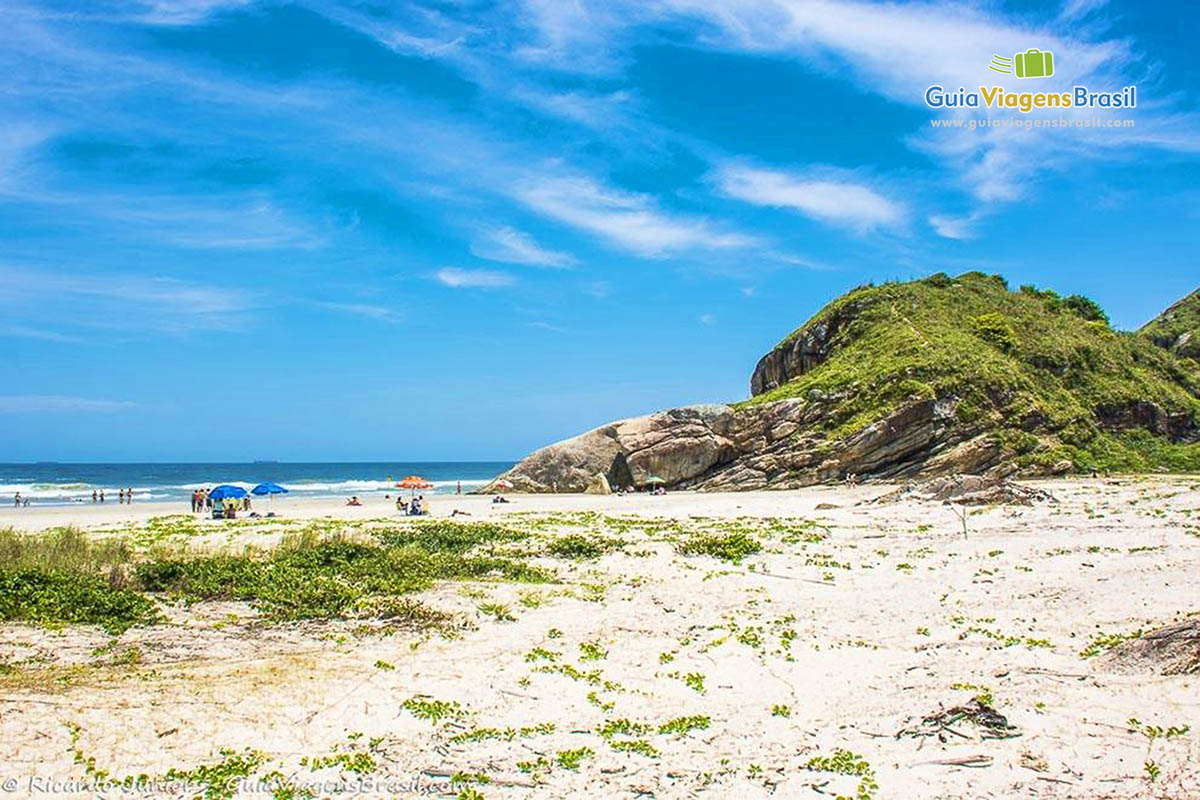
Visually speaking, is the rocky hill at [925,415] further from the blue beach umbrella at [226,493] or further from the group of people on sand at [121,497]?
the group of people on sand at [121,497]

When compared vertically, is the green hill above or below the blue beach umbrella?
above

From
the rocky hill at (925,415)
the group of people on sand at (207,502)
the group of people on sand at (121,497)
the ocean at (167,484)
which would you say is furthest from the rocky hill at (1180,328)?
the group of people on sand at (121,497)

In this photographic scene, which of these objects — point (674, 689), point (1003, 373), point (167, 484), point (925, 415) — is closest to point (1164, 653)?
point (674, 689)

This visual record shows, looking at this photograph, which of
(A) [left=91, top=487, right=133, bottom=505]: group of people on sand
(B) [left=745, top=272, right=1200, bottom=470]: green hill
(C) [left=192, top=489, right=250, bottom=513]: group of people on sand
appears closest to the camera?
(C) [left=192, top=489, right=250, bottom=513]: group of people on sand

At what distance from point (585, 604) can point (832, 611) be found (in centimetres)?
451

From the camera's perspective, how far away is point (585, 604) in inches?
572

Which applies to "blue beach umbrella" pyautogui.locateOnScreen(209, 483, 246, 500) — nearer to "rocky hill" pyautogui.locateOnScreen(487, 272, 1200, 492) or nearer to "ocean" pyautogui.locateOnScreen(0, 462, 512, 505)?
"rocky hill" pyautogui.locateOnScreen(487, 272, 1200, 492)

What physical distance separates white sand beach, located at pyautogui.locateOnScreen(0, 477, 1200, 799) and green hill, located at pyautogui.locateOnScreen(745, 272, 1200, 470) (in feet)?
101

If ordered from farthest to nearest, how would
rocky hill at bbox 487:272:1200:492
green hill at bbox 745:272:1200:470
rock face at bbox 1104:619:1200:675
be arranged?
1. green hill at bbox 745:272:1200:470
2. rocky hill at bbox 487:272:1200:492
3. rock face at bbox 1104:619:1200:675

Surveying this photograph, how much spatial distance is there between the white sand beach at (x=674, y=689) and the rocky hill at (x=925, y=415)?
94.6ft

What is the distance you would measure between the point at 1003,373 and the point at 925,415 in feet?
22.8

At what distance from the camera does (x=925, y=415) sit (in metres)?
46.4

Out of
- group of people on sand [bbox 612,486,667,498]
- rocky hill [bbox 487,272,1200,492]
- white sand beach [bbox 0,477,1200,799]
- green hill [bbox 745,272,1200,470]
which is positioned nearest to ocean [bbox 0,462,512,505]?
group of people on sand [bbox 612,486,667,498]

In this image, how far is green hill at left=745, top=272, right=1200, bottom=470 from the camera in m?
46.7
